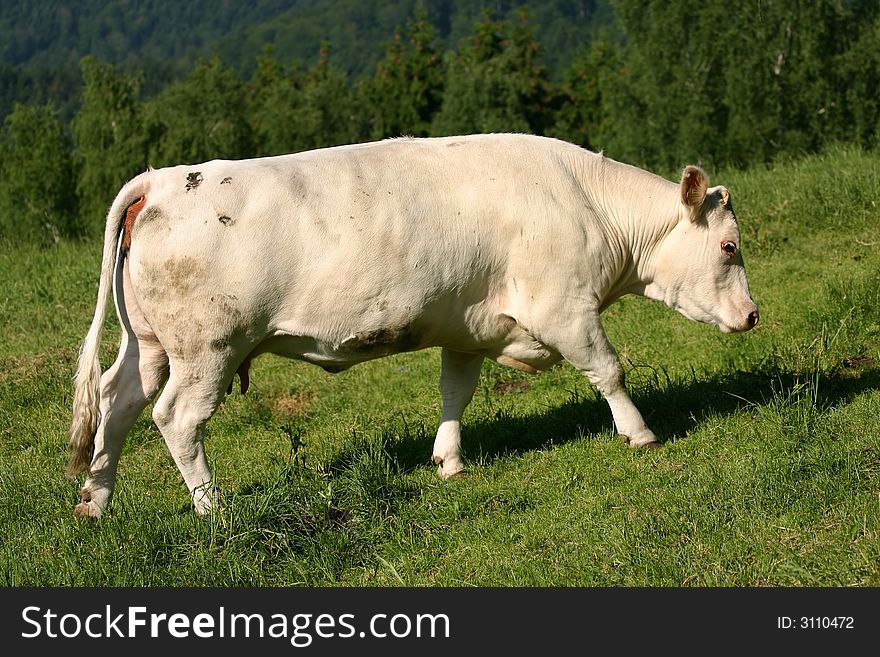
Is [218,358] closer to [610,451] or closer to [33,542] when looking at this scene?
[33,542]

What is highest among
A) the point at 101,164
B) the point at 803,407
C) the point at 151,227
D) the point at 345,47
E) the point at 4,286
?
the point at 151,227

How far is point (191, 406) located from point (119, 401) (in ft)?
2.28

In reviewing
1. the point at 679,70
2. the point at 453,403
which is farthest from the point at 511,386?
the point at 679,70

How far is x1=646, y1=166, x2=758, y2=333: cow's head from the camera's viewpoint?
7.97 meters

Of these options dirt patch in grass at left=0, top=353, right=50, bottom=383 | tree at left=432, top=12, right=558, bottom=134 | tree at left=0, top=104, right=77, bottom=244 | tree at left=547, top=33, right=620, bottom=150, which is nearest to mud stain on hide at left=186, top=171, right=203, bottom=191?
dirt patch in grass at left=0, top=353, right=50, bottom=383

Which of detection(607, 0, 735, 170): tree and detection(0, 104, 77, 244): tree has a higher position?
detection(607, 0, 735, 170): tree

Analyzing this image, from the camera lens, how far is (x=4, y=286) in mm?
13734

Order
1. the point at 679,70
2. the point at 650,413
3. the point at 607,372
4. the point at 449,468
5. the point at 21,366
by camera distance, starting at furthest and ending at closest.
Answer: the point at 679,70 < the point at 21,366 < the point at 650,413 < the point at 449,468 < the point at 607,372

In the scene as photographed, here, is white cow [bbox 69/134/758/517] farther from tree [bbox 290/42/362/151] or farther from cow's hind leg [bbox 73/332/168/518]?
tree [bbox 290/42/362/151]

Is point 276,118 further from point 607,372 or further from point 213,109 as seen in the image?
point 607,372

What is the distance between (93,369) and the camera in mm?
7031

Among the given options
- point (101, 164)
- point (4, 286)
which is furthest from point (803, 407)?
point (101, 164)

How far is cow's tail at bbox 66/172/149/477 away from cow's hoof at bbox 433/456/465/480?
2234 millimetres

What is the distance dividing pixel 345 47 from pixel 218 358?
194 m
